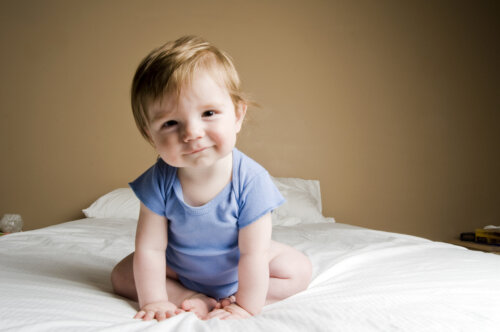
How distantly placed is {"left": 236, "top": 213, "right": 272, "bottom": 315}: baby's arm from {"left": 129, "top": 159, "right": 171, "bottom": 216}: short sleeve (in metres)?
0.18

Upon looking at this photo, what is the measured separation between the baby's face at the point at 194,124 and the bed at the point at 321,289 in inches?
12.0

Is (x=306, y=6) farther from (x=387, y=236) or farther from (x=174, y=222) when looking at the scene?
(x=174, y=222)

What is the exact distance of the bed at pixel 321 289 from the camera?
714mm

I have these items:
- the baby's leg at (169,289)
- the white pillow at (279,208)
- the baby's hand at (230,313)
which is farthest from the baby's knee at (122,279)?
the white pillow at (279,208)

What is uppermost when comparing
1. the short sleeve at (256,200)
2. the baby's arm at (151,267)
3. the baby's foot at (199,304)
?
the short sleeve at (256,200)

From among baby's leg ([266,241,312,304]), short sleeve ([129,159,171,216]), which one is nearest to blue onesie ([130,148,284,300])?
short sleeve ([129,159,171,216])

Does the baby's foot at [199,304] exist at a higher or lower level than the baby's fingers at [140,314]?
lower

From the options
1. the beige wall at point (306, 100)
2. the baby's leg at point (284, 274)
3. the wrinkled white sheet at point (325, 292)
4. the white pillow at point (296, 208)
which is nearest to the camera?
the wrinkled white sheet at point (325, 292)

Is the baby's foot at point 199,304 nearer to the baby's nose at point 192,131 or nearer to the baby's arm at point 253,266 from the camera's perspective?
the baby's arm at point 253,266

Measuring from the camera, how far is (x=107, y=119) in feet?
9.24

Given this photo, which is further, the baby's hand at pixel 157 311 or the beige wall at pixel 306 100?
the beige wall at pixel 306 100

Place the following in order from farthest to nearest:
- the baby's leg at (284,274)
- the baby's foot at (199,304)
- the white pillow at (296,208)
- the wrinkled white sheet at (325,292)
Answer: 1. the white pillow at (296,208)
2. the baby's leg at (284,274)
3. the baby's foot at (199,304)
4. the wrinkled white sheet at (325,292)

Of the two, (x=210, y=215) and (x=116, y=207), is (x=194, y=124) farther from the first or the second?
(x=116, y=207)

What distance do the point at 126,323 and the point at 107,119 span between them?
232 cm
